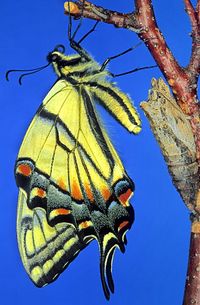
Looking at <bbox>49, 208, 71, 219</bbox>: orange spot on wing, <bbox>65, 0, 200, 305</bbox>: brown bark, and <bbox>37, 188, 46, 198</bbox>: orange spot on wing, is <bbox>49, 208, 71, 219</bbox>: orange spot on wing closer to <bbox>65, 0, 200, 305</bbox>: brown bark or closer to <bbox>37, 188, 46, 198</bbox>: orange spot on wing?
<bbox>37, 188, 46, 198</bbox>: orange spot on wing

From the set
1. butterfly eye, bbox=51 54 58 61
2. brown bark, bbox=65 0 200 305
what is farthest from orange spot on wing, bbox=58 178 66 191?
brown bark, bbox=65 0 200 305

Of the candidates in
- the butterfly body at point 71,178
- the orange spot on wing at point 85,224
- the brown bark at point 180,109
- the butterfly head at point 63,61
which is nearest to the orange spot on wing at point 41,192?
the butterfly body at point 71,178

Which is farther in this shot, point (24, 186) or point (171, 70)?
point (24, 186)

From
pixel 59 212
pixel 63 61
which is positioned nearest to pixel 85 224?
pixel 59 212

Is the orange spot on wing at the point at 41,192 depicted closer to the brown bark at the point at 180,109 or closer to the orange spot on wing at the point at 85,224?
the orange spot on wing at the point at 85,224

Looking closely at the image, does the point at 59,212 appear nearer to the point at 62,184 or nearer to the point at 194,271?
the point at 62,184

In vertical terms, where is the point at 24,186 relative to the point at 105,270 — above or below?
above

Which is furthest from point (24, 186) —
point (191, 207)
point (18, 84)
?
point (191, 207)

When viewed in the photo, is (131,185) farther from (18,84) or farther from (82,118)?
(18,84)
